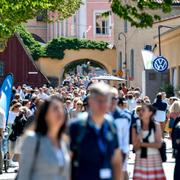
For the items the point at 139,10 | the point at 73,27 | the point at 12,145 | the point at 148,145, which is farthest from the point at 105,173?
the point at 73,27

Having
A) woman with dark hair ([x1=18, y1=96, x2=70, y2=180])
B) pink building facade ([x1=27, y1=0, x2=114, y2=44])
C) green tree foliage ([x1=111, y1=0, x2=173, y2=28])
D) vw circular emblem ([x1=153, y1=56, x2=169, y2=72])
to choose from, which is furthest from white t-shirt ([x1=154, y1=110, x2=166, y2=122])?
pink building facade ([x1=27, y1=0, x2=114, y2=44])

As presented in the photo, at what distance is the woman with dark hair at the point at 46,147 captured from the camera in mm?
7844

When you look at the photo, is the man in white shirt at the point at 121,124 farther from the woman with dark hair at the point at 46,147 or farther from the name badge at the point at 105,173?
the woman with dark hair at the point at 46,147

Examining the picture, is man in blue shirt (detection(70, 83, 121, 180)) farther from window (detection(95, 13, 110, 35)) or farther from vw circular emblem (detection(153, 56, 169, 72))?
window (detection(95, 13, 110, 35))

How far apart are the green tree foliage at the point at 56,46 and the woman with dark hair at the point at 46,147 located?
59.0 meters

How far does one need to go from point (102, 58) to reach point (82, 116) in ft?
200

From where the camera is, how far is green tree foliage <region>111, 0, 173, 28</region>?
1758 cm

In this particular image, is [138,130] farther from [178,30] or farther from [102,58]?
[102,58]

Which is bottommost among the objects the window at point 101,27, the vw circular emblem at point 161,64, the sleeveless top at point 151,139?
the sleeveless top at point 151,139

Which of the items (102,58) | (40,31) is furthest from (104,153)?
(40,31)

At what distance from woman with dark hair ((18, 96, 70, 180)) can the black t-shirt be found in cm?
54

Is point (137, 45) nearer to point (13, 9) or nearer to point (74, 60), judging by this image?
point (74, 60)

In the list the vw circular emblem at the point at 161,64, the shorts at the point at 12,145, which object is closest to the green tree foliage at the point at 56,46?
the vw circular emblem at the point at 161,64

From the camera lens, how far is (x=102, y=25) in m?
90.2
